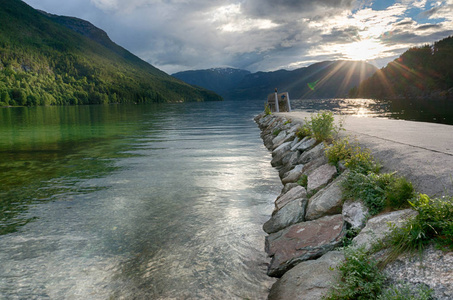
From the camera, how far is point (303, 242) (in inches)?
225

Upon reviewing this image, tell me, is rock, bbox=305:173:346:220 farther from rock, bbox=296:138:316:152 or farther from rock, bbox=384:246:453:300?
rock, bbox=296:138:316:152

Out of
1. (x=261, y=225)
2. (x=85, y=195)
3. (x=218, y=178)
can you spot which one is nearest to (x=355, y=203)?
(x=261, y=225)

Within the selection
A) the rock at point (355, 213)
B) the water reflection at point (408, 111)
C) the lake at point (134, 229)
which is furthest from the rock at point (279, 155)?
the water reflection at point (408, 111)

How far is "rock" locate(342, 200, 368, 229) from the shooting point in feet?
17.5

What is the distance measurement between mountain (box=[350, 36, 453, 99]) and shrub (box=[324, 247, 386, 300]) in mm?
120832

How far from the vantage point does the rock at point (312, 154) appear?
10730mm

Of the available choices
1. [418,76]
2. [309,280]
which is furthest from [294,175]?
[418,76]

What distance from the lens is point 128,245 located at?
6.49 meters

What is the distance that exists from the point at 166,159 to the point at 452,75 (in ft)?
444

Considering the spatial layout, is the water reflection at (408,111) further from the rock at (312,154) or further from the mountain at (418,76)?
the mountain at (418,76)

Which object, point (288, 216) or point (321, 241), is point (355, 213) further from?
point (288, 216)

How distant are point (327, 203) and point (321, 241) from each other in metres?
1.33

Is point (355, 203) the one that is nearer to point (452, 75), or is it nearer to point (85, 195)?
point (85, 195)

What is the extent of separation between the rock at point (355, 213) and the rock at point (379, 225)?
322 mm
